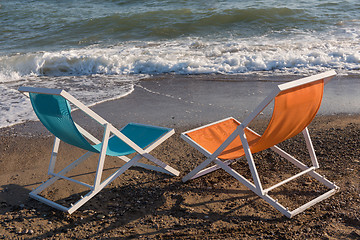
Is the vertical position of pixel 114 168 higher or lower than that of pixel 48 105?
lower

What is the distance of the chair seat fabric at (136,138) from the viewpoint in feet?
12.5

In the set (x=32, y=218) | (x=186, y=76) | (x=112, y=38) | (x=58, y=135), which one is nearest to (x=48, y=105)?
(x=58, y=135)

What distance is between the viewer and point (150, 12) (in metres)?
14.6

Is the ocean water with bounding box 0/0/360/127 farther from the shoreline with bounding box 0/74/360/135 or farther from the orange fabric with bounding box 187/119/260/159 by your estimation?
the orange fabric with bounding box 187/119/260/159

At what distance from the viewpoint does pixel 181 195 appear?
374cm

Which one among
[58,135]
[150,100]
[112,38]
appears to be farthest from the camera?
[112,38]

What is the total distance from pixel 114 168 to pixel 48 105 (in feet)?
4.18

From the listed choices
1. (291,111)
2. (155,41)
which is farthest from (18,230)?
(155,41)

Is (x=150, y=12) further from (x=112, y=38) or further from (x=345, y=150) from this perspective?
(x=345, y=150)

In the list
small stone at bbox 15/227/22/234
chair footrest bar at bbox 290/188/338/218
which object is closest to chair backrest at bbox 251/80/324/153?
chair footrest bar at bbox 290/188/338/218

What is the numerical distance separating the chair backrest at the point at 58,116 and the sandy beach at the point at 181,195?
0.66 meters

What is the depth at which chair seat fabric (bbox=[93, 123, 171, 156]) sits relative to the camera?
3.82m

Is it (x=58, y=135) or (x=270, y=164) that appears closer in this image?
(x=58, y=135)

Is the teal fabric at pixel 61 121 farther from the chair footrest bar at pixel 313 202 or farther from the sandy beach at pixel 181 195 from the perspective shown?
the chair footrest bar at pixel 313 202
